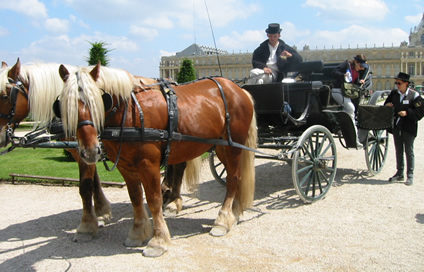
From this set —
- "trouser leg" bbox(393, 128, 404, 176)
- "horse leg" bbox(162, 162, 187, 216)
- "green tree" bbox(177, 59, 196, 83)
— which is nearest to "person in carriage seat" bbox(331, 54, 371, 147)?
"trouser leg" bbox(393, 128, 404, 176)

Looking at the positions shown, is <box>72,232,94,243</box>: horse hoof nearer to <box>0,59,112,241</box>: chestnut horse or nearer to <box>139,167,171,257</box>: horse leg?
<box>0,59,112,241</box>: chestnut horse

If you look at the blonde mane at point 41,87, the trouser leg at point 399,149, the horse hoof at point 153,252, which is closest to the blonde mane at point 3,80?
the blonde mane at point 41,87

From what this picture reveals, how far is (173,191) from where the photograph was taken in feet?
16.5

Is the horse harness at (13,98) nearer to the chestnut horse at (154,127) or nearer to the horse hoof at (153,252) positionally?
the chestnut horse at (154,127)

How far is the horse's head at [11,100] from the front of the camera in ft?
11.8

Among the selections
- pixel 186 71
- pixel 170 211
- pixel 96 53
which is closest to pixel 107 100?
pixel 170 211

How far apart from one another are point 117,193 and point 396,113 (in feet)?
14.9

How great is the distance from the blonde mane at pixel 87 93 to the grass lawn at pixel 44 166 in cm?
391

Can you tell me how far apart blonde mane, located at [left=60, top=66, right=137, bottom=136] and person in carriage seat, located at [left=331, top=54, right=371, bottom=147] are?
3.79 meters

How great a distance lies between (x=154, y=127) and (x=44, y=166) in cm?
566

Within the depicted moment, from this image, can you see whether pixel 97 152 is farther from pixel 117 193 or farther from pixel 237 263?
pixel 117 193

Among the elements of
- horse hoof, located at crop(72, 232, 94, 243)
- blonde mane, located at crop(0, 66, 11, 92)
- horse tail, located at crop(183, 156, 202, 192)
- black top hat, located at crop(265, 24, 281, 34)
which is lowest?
horse hoof, located at crop(72, 232, 94, 243)

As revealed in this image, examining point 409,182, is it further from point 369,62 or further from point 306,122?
point 369,62

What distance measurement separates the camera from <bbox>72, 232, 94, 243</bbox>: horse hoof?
156 inches
